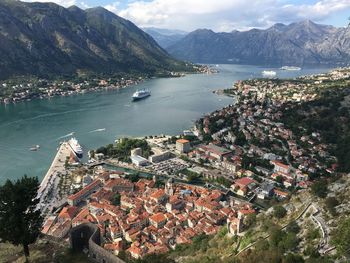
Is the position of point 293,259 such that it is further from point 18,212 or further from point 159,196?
point 159,196

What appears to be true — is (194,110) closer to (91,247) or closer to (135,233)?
(135,233)

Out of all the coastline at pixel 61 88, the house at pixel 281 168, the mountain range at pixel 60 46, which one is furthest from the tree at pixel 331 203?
the mountain range at pixel 60 46

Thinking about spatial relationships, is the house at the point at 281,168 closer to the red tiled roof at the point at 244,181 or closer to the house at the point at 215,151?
the red tiled roof at the point at 244,181

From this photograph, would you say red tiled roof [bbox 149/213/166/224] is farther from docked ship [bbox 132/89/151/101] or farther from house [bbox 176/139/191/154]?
docked ship [bbox 132/89/151/101]

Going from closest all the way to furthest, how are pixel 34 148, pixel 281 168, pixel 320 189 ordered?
pixel 320 189, pixel 281 168, pixel 34 148

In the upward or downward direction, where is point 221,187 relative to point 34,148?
downward

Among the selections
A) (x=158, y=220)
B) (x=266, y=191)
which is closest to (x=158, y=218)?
(x=158, y=220)
